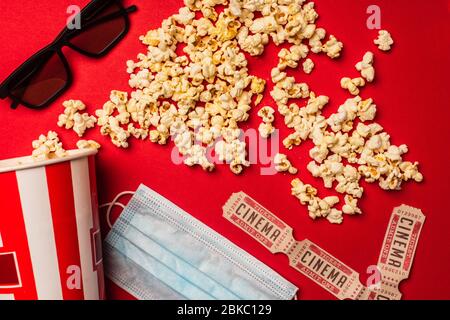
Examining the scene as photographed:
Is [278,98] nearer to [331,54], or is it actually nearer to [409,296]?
[331,54]

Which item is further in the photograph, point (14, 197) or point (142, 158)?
point (142, 158)

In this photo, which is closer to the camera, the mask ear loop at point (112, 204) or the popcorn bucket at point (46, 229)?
the popcorn bucket at point (46, 229)

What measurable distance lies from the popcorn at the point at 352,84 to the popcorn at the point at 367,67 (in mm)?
14

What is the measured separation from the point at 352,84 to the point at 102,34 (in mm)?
581

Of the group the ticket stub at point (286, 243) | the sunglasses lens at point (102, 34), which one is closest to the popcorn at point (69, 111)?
the sunglasses lens at point (102, 34)

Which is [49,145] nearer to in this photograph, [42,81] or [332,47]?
[42,81]

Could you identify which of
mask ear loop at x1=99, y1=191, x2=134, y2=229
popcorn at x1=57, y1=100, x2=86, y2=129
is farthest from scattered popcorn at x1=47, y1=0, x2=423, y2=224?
mask ear loop at x1=99, y1=191, x2=134, y2=229

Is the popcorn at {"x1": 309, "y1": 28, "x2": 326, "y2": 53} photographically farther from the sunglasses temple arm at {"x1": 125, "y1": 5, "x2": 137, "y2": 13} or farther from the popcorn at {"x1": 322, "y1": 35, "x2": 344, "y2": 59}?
the sunglasses temple arm at {"x1": 125, "y1": 5, "x2": 137, "y2": 13}

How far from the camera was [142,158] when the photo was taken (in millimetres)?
1194

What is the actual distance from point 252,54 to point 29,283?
0.68m

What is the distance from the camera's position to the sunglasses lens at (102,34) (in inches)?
45.2

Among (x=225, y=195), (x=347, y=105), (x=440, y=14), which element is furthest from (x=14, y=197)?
(x=440, y=14)

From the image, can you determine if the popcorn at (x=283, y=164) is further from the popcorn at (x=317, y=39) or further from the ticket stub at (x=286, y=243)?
the popcorn at (x=317, y=39)

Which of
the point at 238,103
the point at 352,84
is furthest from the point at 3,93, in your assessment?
the point at 352,84
